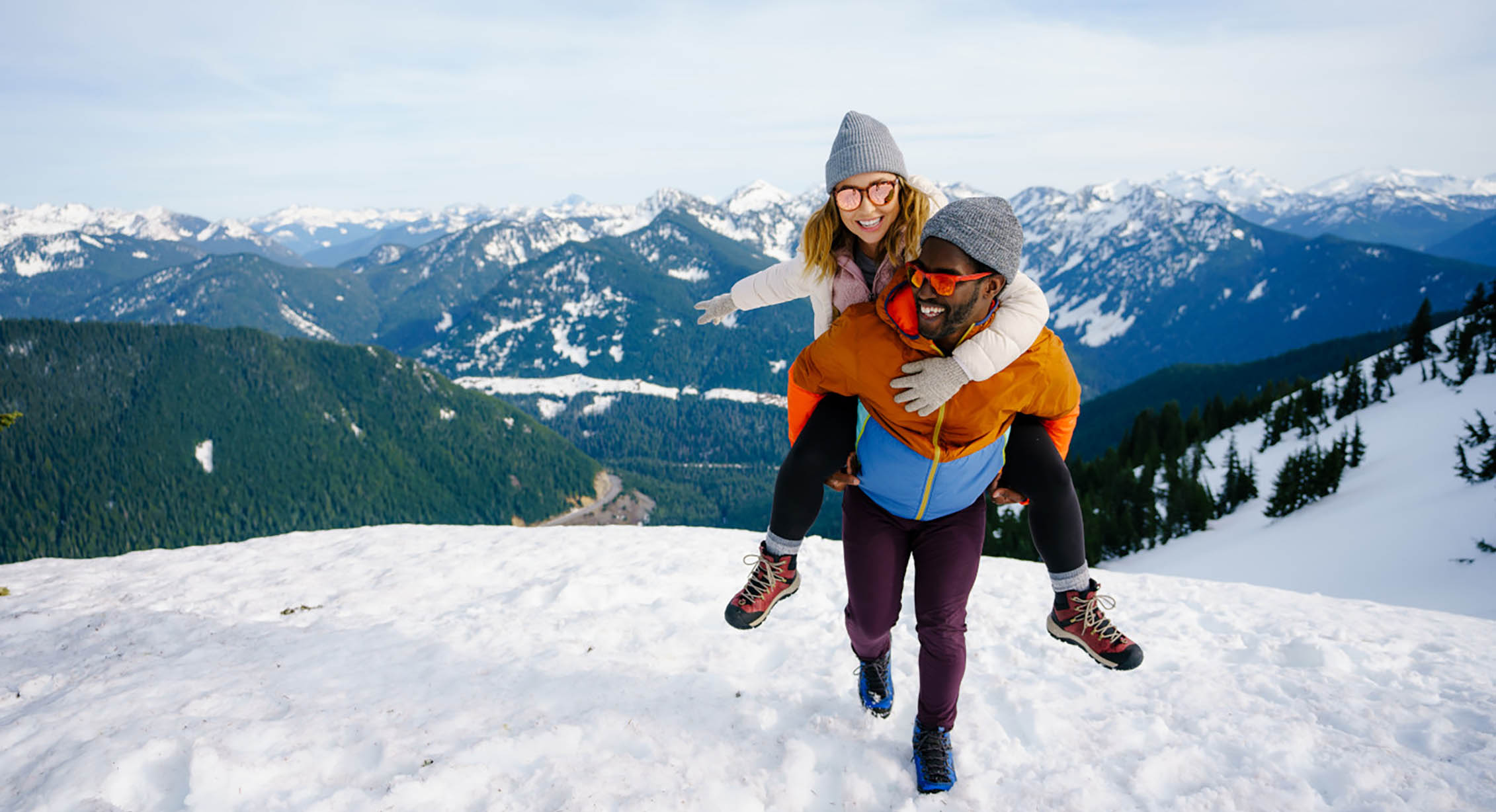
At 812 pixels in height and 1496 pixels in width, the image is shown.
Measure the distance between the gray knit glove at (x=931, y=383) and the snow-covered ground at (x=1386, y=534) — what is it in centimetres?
1818

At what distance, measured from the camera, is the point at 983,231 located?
10.7ft

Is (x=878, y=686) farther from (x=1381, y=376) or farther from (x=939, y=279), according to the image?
(x=1381, y=376)

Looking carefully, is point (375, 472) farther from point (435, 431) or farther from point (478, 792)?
point (478, 792)

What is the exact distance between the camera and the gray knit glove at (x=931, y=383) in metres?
3.34

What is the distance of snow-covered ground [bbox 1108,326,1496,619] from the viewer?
18.2m

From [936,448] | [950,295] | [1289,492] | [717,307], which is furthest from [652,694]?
[1289,492]

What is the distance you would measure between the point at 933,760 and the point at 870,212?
3429mm

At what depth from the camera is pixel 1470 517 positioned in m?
21.5

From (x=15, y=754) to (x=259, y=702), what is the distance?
1.30 metres

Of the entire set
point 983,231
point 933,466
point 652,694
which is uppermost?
point 983,231

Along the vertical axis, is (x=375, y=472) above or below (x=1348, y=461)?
A: below

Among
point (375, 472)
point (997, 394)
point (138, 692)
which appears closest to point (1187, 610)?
point (997, 394)

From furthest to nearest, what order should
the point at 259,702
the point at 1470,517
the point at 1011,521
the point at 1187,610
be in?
1. the point at 1011,521
2. the point at 1470,517
3. the point at 1187,610
4. the point at 259,702

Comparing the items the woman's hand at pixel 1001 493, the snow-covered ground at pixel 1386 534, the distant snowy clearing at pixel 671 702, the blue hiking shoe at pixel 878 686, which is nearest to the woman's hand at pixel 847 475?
the woman's hand at pixel 1001 493
